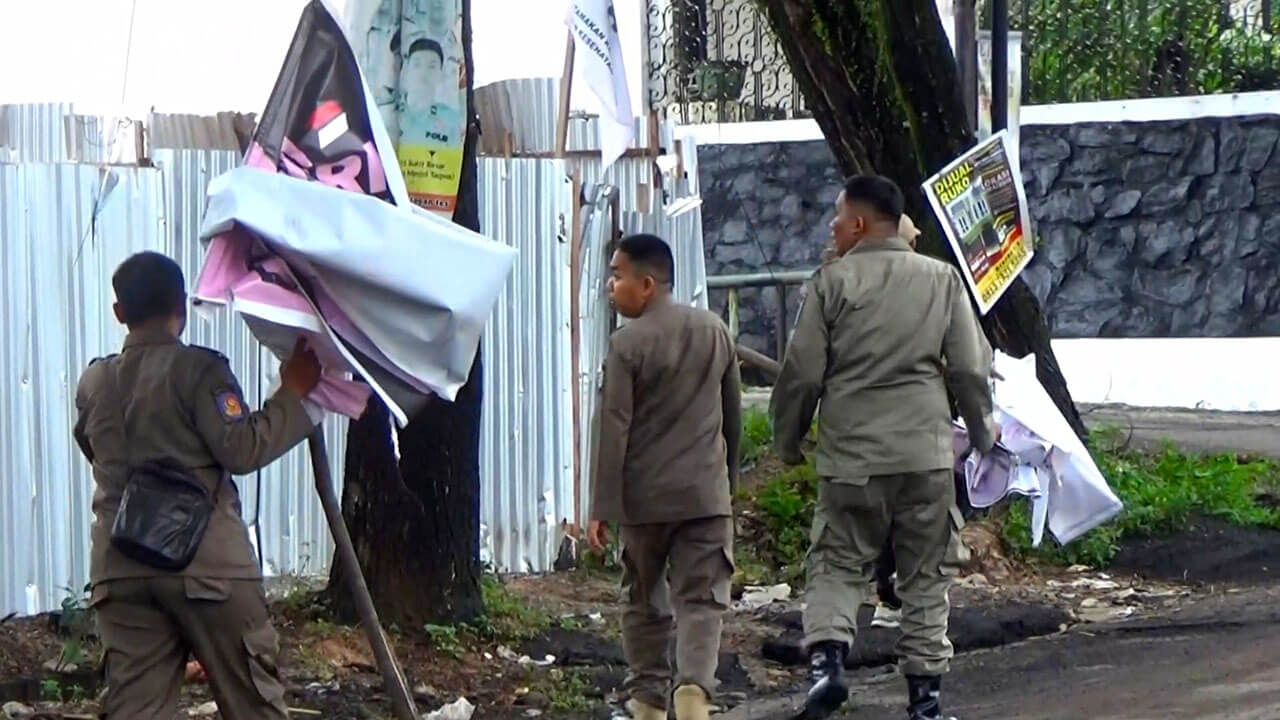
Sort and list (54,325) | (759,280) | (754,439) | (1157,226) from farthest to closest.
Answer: (1157,226)
(759,280)
(754,439)
(54,325)

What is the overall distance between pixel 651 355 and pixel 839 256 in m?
1.01

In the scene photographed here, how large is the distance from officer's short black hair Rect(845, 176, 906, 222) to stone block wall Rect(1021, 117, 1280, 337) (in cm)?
890

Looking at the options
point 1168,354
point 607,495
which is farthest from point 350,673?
point 1168,354

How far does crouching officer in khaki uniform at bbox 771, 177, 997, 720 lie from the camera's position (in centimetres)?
705

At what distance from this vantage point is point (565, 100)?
9.93 m

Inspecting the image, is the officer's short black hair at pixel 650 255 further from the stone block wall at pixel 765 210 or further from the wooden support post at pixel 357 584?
the stone block wall at pixel 765 210

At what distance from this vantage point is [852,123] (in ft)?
36.1

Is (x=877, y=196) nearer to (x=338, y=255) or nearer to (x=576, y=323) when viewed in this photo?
(x=338, y=255)

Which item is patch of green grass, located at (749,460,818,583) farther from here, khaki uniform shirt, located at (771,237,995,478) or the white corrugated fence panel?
khaki uniform shirt, located at (771,237,995,478)

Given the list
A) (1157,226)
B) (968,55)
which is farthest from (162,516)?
(1157,226)

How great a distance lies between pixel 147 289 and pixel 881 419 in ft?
9.11

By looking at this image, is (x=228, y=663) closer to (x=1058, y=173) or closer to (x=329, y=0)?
(x=329, y=0)

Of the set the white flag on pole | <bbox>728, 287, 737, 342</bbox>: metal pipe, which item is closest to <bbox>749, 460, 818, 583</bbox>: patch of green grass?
the white flag on pole

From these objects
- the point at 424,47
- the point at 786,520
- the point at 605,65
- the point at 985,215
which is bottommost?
the point at 786,520
